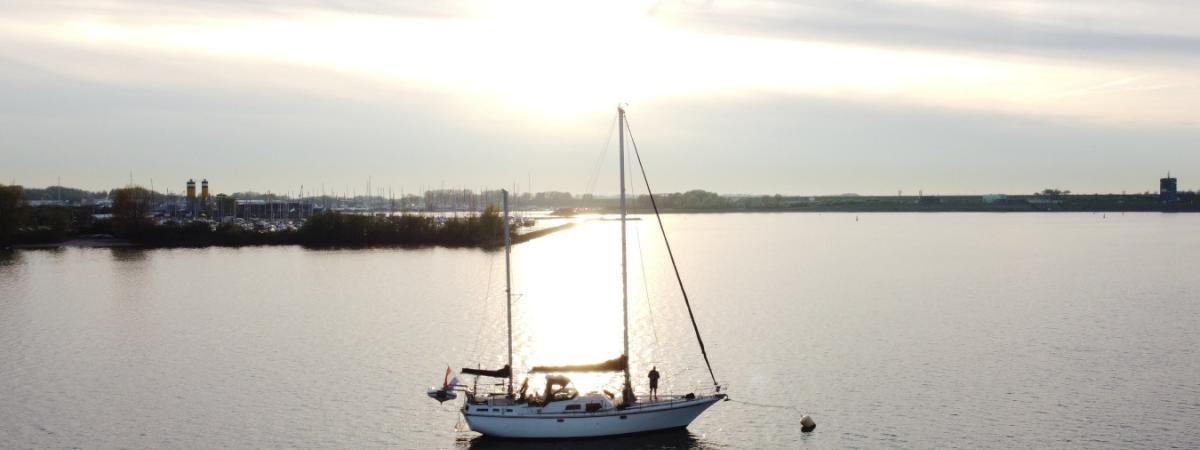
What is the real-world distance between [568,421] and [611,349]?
1659cm

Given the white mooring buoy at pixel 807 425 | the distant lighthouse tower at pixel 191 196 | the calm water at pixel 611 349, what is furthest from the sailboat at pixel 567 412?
the distant lighthouse tower at pixel 191 196

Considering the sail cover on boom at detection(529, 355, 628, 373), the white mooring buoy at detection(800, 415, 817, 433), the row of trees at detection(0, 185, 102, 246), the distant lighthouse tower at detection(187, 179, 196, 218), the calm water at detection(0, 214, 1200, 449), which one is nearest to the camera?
the sail cover on boom at detection(529, 355, 628, 373)

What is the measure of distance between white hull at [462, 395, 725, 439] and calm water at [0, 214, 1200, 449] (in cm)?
56

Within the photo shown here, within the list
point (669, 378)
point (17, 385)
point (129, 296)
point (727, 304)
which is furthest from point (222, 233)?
point (669, 378)

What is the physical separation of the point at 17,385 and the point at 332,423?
1402 centimetres

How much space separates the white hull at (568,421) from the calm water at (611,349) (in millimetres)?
556

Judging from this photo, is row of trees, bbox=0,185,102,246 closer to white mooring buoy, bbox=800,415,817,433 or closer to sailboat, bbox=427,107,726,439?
sailboat, bbox=427,107,726,439

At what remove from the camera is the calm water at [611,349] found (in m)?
30.5

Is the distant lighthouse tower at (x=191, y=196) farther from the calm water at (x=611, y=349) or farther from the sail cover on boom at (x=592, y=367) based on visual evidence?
the sail cover on boom at (x=592, y=367)

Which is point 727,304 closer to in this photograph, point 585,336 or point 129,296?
point 585,336

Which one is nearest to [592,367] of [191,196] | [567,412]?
[567,412]

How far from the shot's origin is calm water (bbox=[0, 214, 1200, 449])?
30516 millimetres

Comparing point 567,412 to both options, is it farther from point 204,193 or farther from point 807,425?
point 204,193

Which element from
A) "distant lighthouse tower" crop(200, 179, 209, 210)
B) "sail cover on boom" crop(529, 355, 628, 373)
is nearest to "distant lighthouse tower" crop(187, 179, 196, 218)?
"distant lighthouse tower" crop(200, 179, 209, 210)
